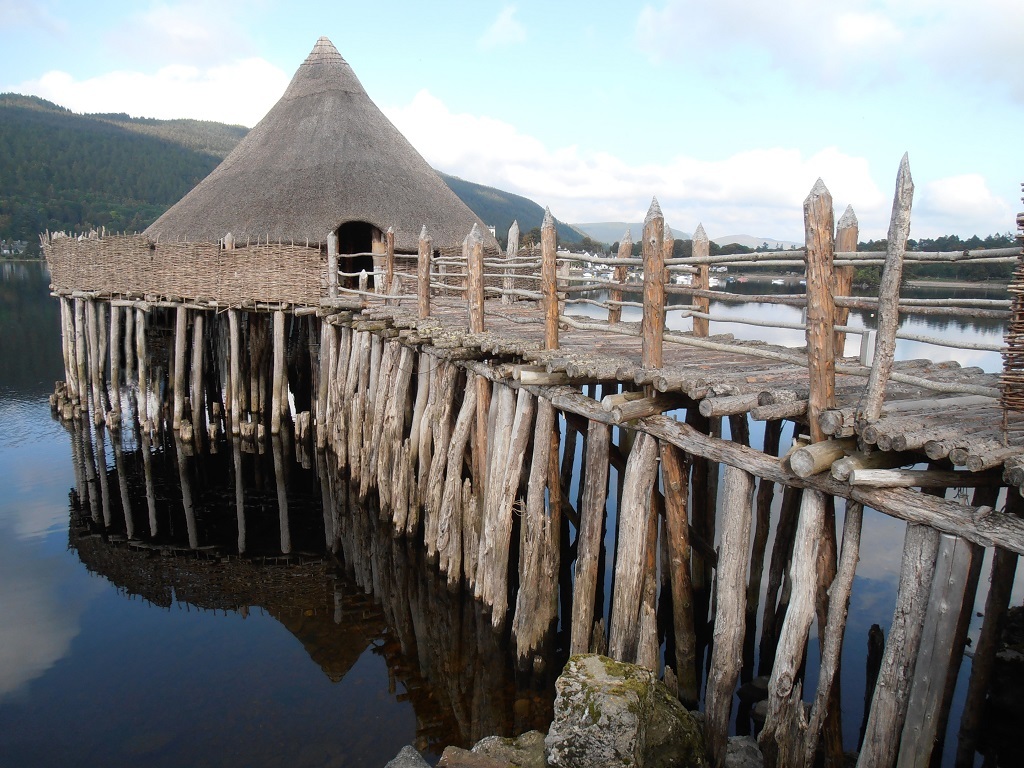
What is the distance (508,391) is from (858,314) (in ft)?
105

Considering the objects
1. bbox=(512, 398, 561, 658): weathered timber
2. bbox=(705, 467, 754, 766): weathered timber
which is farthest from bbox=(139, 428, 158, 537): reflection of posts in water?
bbox=(705, 467, 754, 766): weathered timber

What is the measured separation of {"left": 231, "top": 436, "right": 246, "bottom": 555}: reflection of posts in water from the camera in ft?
38.3

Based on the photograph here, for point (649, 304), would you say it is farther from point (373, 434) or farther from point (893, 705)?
point (373, 434)

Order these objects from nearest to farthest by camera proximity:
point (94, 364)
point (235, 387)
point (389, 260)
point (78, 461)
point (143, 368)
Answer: point (389, 260)
point (78, 461)
point (235, 387)
point (143, 368)
point (94, 364)

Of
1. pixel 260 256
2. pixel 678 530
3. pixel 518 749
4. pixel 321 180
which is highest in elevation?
pixel 321 180

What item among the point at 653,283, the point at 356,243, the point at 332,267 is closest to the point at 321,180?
the point at 356,243

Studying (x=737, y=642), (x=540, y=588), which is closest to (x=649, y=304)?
(x=737, y=642)

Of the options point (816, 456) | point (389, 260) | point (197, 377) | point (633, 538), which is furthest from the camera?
point (197, 377)

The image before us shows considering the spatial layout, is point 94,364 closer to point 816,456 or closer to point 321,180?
point 321,180

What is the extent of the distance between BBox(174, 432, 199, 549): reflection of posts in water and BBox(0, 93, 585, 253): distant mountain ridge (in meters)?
63.5

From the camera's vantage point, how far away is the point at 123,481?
13.8 metres

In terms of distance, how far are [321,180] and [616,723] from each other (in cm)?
1778

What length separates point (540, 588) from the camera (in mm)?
7066

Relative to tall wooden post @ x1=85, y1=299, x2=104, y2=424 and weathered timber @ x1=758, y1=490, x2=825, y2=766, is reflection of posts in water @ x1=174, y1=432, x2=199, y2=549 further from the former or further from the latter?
weathered timber @ x1=758, y1=490, x2=825, y2=766
